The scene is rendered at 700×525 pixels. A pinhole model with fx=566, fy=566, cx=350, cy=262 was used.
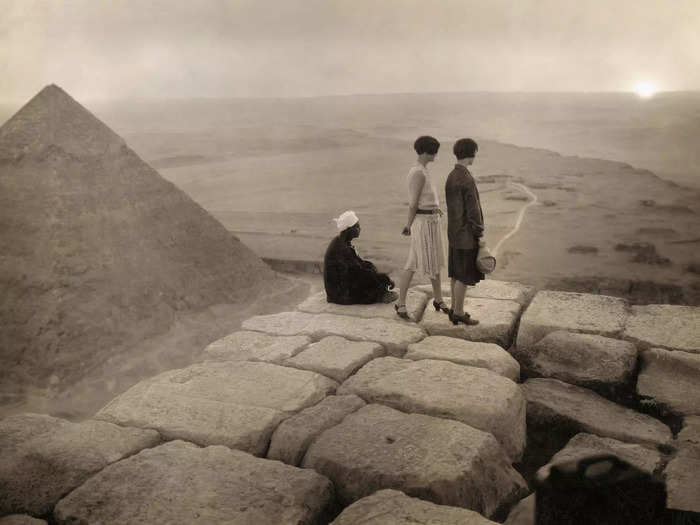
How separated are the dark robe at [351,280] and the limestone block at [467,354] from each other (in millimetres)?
1016

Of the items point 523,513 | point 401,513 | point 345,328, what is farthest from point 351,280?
point 401,513

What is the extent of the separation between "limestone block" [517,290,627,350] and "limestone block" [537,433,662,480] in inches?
46.1

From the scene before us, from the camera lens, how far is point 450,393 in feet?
10.9

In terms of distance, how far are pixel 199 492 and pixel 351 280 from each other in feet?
9.44

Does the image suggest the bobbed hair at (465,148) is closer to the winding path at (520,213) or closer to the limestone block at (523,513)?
the limestone block at (523,513)

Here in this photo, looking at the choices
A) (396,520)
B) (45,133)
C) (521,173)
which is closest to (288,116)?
(521,173)

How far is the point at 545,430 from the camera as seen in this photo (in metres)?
3.52

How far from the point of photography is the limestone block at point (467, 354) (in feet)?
12.5

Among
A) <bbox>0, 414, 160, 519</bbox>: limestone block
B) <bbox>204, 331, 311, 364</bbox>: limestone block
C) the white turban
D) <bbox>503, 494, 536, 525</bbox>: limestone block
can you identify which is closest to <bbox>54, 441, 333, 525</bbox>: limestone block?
<bbox>0, 414, 160, 519</bbox>: limestone block

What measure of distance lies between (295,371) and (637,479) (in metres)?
2.23

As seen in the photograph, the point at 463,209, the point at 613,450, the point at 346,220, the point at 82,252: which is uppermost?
the point at 463,209

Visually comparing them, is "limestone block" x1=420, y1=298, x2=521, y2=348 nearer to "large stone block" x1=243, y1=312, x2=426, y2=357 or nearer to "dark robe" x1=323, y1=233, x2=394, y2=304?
"large stone block" x1=243, y1=312, x2=426, y2=357

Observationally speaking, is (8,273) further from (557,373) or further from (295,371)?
(557,373)

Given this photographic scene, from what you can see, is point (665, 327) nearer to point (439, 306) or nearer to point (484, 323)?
point (484, 323)
